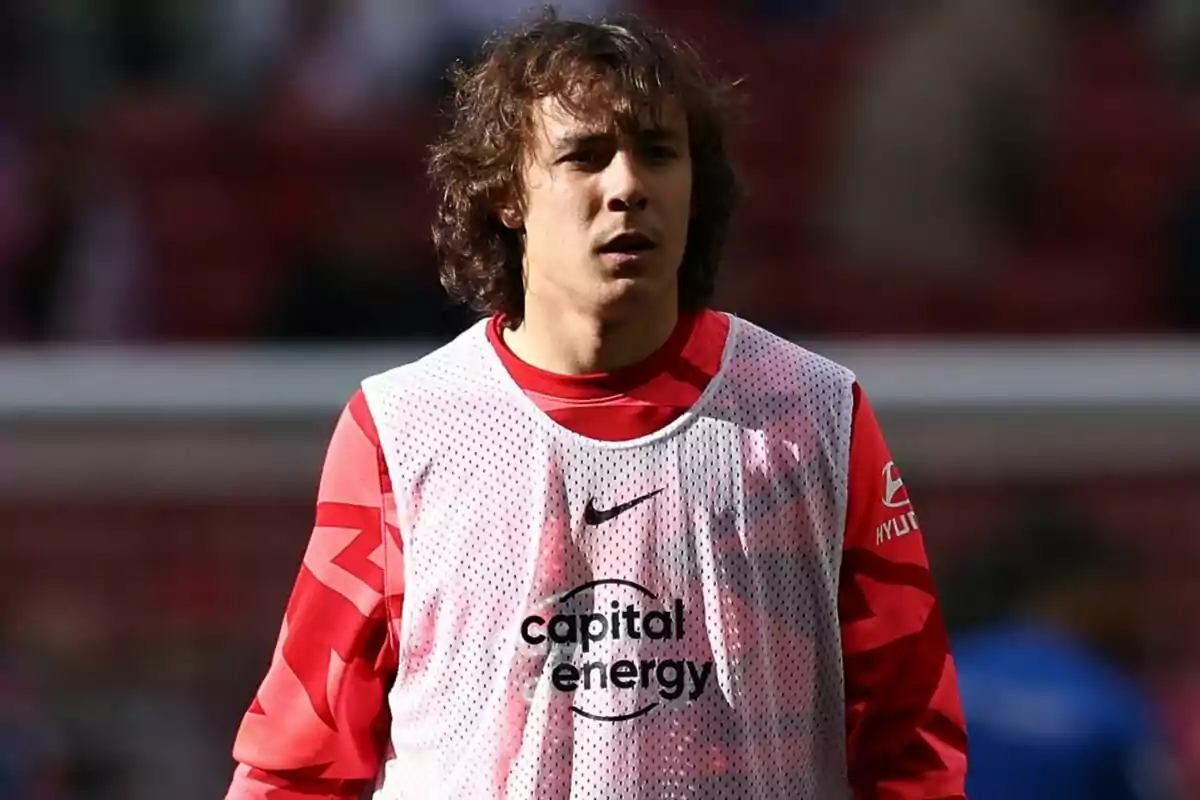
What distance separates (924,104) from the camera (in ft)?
21.3

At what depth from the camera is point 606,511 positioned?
8.02 ft

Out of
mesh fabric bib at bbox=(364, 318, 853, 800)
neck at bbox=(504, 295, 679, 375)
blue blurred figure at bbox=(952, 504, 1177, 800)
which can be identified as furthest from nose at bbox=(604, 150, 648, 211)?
blue blurred figure at bbox=(952, 504, 1177, 800)

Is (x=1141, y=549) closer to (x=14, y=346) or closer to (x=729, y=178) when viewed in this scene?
(x=14, y=346)

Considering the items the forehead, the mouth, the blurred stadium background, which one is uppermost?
the blurred stadium background

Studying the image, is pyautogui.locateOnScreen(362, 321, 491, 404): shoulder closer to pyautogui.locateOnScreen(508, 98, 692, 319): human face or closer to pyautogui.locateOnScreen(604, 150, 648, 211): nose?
pyautogui.locateOnScreen(508, 98, 692, 319): human face

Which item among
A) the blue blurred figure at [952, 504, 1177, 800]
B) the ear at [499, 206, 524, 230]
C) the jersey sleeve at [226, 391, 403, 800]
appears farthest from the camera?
the blue blurred figure at [952, 504, 1177, 800]

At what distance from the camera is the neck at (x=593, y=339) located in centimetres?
251

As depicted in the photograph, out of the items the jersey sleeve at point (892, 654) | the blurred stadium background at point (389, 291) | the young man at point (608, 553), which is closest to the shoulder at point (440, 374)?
the young man at point (608, 553)

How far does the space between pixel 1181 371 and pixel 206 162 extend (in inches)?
114

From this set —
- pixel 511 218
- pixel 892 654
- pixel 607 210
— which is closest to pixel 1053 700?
pixel 892 654

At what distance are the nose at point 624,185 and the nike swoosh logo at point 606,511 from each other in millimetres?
311

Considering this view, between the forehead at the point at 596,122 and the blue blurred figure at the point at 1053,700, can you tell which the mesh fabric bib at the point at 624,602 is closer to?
the forehead at the point at 596,122

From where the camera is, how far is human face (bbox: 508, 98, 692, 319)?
245 cm

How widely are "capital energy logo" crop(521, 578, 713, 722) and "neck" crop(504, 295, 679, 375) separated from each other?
254 millimetres
